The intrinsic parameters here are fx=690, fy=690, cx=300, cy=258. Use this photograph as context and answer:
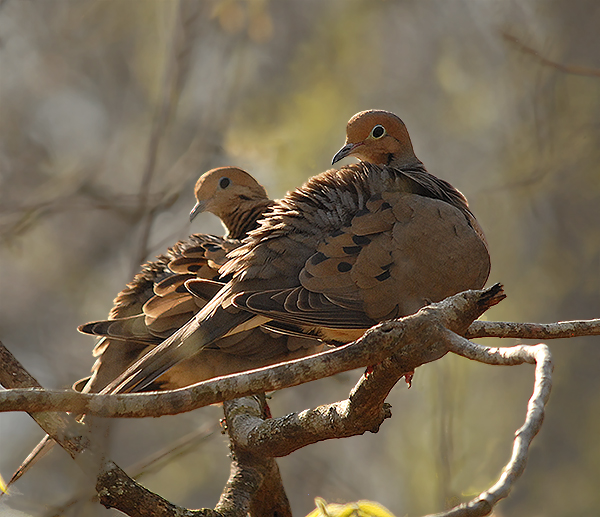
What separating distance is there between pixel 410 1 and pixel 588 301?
4.00 metres

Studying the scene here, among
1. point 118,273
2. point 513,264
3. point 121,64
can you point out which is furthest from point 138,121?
point 513,264

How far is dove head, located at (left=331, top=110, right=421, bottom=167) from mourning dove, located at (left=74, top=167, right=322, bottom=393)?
2.88ft

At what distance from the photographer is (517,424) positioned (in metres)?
6.05

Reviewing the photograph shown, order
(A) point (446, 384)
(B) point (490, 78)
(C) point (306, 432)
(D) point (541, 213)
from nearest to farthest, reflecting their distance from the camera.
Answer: (C) point (306, 432) < (A) point (446, 384) < (D) point (541, 213) < (B) point (490, 78)

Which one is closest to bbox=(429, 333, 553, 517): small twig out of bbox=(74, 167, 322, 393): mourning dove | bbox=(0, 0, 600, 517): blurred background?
bbox=(74, 167, 322, 393): mourning dove

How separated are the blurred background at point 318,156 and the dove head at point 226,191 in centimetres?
57

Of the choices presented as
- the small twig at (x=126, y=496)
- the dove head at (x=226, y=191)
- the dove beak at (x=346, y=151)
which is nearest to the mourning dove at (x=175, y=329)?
the dove head at (x=226, y=191)

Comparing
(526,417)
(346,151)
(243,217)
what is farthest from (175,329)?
(526,417)

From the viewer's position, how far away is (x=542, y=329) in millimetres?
2002

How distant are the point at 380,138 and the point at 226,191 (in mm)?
1234

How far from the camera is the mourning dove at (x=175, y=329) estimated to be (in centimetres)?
343

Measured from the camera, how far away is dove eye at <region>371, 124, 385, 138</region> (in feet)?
12.0

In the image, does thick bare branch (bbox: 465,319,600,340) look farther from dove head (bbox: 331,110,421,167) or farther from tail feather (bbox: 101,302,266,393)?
dove head (bbox: 331,110,421,167)

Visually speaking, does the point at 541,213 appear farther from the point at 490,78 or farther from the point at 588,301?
the point at 490,78
